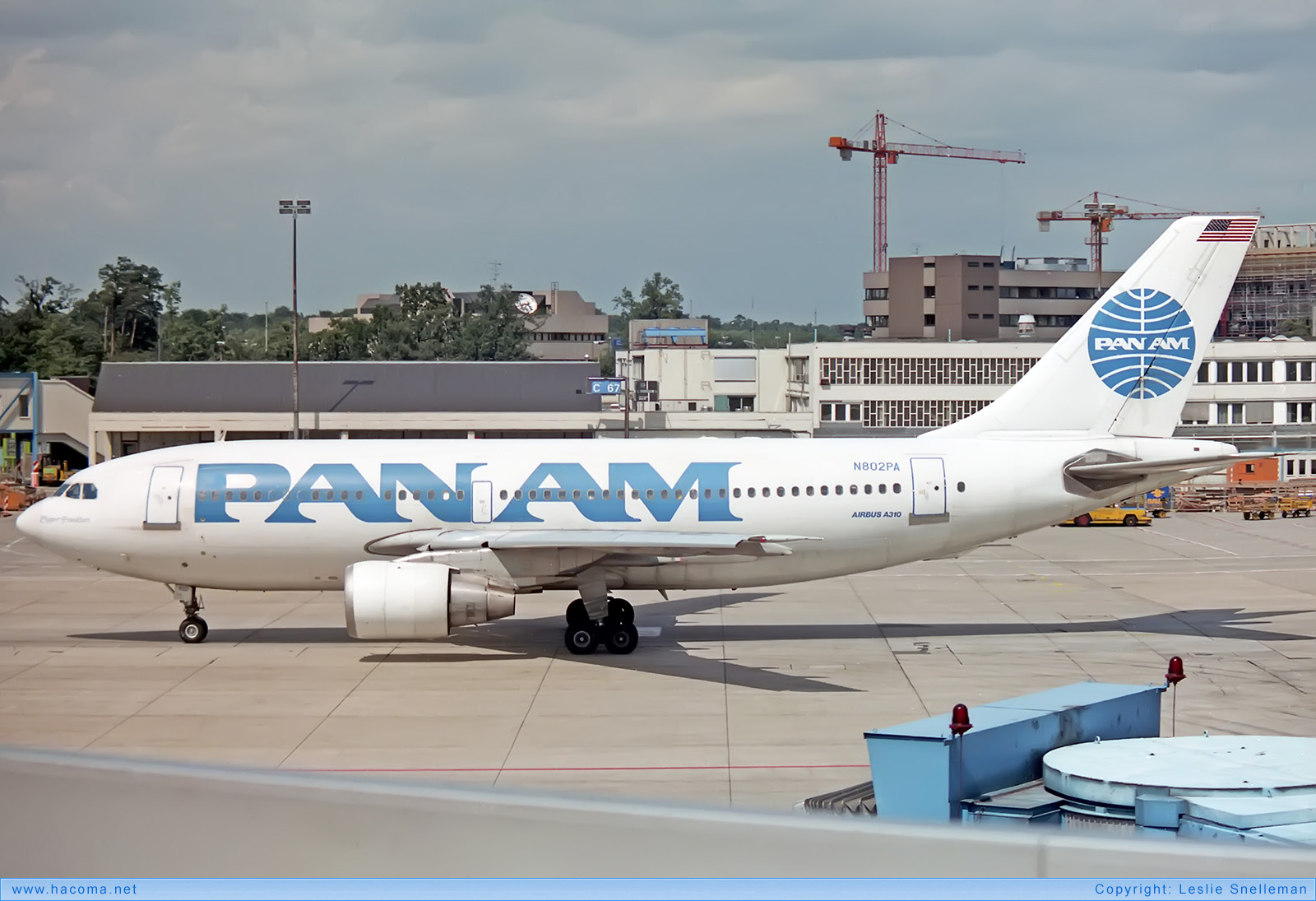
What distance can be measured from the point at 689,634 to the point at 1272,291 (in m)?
150

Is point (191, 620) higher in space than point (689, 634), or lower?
higher

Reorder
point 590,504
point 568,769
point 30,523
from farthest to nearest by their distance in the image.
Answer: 1. point 30,523
2. point 590,504
3. point 568,769

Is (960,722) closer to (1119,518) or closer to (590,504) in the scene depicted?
(590,504)

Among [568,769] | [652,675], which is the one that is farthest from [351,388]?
[568,769]

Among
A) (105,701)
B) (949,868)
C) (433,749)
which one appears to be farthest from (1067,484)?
(949,868)

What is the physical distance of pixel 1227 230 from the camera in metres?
29.0

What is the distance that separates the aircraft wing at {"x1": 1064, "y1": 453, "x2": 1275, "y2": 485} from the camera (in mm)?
26281

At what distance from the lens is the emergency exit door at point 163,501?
2695 cm

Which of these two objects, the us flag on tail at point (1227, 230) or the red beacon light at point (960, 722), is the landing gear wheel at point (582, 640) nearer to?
the red beacon light at point (960, 722)

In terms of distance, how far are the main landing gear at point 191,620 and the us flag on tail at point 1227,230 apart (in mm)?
23395

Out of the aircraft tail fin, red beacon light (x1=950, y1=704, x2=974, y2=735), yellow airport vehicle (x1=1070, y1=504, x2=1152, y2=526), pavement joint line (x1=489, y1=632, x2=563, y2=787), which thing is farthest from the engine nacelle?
yellow airport vehicle (x1=1070, y1=504, x2=1152, y2=526)

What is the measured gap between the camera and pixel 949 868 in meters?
3.70

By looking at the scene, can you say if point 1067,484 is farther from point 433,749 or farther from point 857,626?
point 433,749

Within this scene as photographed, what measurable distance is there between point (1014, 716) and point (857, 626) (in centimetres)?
1745
